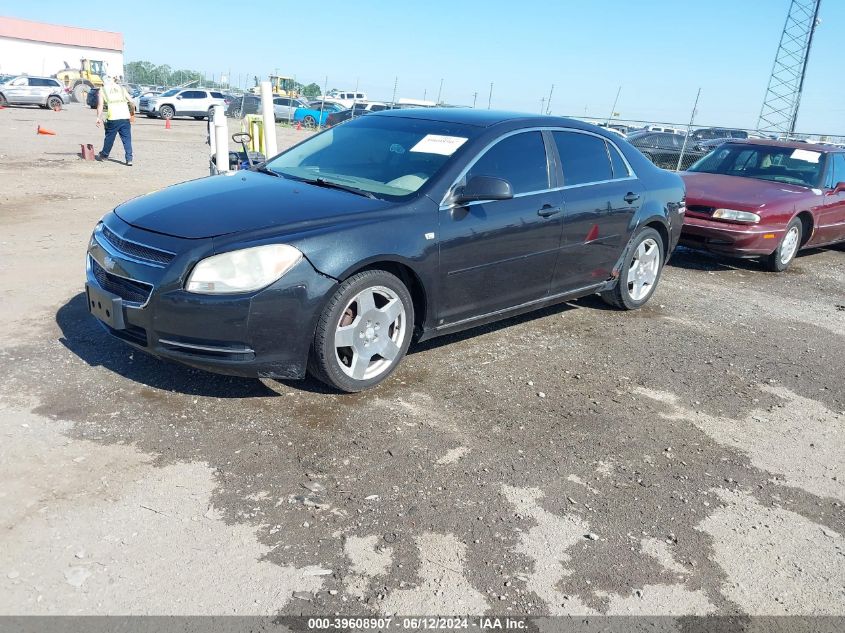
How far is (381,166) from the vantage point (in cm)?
472

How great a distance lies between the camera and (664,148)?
20.8 meters

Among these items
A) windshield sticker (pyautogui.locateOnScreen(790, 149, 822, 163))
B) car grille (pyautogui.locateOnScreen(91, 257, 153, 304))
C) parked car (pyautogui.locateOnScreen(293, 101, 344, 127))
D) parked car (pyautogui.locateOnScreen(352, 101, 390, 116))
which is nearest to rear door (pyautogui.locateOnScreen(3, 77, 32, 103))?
parked car (pyautogui.locateOnScreen(293, 101, 344, 127))

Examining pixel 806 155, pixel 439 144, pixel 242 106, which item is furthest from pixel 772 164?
pixel 242 106

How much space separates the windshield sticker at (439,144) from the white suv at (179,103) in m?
30.1

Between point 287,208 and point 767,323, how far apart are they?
4707 mm

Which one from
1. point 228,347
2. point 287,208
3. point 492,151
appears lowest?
point 228,347

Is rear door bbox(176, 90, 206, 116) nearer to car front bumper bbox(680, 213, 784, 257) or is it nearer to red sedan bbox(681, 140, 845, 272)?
red sedan bbox(681, 140, 845, 272)

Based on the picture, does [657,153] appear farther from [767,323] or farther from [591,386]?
[591,386]

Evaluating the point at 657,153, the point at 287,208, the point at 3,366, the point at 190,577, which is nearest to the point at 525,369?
the point at 287,208

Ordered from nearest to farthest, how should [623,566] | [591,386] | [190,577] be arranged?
[190,577]
[623,566]
[591,386]

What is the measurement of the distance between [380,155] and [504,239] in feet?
3.35

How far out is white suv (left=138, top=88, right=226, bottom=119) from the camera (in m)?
32.7

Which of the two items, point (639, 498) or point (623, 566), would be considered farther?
point (639, 498)

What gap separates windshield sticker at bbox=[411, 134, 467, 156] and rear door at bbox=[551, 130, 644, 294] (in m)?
0.96
